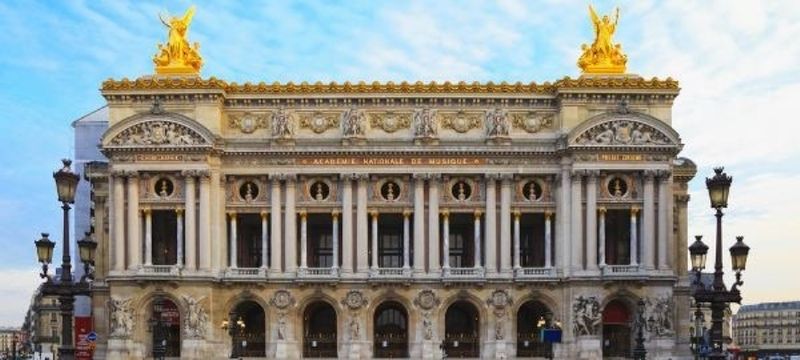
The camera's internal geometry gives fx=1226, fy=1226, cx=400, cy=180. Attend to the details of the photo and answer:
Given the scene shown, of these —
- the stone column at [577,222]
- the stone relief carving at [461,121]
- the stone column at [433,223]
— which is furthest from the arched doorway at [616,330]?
the stone relief carving at [461,121]

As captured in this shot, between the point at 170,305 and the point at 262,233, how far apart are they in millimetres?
7406

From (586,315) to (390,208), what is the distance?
13.7 m

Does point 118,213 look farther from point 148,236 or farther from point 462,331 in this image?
point 462,331

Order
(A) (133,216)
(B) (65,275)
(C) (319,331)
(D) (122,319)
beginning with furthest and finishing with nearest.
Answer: (C) (319,331) < (A) (133,216) < (D) (122,319) < (B) (65,275)

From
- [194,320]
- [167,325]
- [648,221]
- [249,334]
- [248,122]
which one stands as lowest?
[249,334]

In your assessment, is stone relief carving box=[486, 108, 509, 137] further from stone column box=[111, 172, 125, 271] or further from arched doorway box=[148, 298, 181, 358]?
stone column box=[111, 172, 125, 271]

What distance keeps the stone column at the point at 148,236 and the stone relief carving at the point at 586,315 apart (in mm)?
26025

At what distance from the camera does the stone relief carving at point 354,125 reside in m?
76.1

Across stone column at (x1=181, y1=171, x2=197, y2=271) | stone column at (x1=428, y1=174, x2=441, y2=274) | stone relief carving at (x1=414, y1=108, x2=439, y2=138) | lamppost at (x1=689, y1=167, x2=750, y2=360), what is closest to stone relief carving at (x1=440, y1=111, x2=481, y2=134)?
stone relief carving at (x1=414, y1=108, x2=439, y2=138)

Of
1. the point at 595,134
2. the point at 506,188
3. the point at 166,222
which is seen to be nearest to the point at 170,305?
the point at 166,222

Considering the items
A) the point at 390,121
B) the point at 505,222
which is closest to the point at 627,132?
the point at 505,222

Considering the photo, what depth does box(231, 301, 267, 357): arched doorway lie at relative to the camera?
251 feet

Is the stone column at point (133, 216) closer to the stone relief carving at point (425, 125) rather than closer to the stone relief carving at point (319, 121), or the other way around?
the stone relief carving at point (319, 121)

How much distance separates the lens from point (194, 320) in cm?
7362
